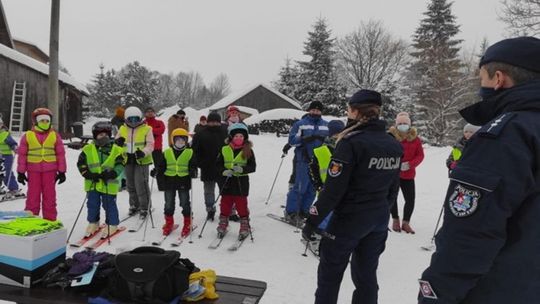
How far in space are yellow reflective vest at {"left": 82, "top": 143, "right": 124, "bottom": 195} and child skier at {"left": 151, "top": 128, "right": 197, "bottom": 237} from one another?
624 mm

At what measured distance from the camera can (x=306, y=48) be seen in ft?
116

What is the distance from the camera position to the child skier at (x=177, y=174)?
19.8 ft

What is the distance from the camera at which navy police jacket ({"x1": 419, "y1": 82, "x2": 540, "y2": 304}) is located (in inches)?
58.1

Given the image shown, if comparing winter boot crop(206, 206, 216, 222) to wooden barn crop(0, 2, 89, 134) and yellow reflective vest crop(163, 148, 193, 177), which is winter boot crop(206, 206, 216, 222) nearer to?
yellow reflective vest crop(163, 148, 193, 177)

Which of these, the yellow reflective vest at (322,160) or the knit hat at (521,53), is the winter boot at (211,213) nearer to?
the yellow reflective vest at (322,160)

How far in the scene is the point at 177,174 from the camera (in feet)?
19.7

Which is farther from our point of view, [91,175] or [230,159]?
[230,159]

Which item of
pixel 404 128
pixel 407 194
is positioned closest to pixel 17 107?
pixel 404 128

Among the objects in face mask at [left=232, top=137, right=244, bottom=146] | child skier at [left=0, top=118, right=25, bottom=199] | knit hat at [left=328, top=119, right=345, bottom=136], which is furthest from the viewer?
child skier at [left=0, top=118, right=25, bottom=199]

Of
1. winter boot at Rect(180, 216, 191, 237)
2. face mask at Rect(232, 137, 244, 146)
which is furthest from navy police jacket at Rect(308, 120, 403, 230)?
winter boot at Rect(180, 216, 191, 237)

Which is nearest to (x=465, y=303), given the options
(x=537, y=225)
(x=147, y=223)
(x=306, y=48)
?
(x=537, y=225)

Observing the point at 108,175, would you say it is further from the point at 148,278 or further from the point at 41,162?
the point at 148,278

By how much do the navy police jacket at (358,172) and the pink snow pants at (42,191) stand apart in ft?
14.5

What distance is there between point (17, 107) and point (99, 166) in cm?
1380
